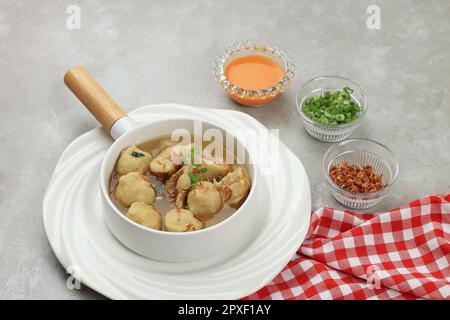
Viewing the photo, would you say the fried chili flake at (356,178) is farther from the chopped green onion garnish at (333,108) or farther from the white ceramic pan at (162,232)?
the white ceramic pan at (162,232)

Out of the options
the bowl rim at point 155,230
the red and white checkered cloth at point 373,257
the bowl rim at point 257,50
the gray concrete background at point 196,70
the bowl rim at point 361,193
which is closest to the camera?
the bowl rim at point 155,230

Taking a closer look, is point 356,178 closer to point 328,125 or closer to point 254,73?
point 328,125

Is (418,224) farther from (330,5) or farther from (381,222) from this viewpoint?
(330,5)

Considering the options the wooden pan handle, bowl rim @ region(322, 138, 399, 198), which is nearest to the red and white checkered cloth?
bowl rim @ region(322, 138, 399, 198)

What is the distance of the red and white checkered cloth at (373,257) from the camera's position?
147cm

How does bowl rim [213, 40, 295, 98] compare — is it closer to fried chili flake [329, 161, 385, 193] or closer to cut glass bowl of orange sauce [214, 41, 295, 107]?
cut glass bowl of orange sauce [214, 41, 295, 107]

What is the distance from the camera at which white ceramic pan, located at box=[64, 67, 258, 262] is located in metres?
1.36

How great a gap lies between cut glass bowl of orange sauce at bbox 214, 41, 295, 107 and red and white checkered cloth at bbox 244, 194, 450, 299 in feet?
1.38

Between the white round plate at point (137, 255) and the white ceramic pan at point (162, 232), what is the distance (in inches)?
1.0

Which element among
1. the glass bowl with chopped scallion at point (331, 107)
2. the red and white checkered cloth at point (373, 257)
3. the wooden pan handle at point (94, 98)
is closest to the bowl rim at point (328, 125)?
the glass bowl with chopped scallion at point (331, 107)

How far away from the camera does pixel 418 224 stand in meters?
1.57

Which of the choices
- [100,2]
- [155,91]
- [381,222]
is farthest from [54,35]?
[381,222]

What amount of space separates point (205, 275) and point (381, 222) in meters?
0.44

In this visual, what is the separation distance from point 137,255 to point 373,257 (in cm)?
53
